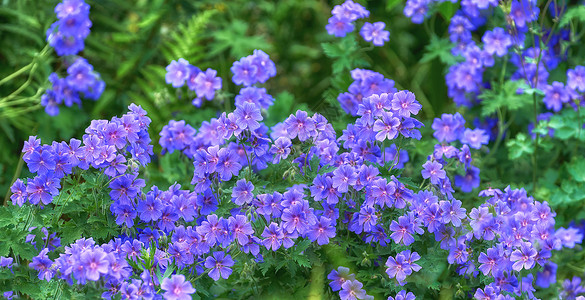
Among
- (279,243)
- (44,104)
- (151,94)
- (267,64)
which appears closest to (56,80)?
(44,104)

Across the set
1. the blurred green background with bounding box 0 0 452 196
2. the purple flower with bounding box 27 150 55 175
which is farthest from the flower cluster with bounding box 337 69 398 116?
the purple flower with bounding box 27 150 55 175

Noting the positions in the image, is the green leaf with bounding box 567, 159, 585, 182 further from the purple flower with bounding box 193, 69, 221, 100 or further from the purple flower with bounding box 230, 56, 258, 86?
the purple flower with bounding box 193, 69, 221, 100

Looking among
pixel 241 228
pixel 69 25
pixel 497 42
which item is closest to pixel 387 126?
pixel 241 228

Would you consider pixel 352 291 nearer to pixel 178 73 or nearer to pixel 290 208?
pixel 290 208

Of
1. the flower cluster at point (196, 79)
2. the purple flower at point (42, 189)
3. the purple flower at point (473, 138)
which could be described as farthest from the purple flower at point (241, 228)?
the purple flower at point (473, 138)

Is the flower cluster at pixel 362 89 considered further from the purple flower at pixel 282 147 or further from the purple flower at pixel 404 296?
the purple flower at pixel 404 296
